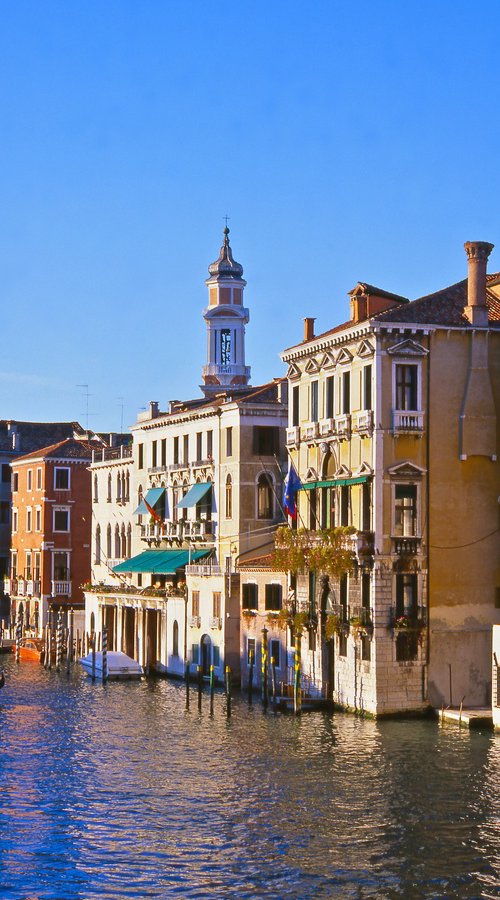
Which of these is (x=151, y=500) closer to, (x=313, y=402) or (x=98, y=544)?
(x=98, y=544)

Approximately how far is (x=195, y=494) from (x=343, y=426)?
18.2 m

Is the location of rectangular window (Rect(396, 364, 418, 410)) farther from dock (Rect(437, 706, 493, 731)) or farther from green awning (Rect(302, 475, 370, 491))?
dock (Rect(437, 706, 493, 731))

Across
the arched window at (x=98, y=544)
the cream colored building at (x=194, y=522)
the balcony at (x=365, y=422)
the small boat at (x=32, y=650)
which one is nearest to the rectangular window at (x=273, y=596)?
the cream colored building at (x=194, y=522)

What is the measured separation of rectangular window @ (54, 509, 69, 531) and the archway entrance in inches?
1157

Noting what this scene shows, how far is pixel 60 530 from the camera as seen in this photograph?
91.2m

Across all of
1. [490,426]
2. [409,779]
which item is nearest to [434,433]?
[490,426]

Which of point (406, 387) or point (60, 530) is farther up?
point (406, 387)

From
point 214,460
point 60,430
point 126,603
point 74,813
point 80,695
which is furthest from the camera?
point 60,430

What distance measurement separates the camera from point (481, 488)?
1957 inches

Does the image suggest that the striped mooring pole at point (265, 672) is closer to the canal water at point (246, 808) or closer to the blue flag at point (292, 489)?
the canal water at point (246, 808)

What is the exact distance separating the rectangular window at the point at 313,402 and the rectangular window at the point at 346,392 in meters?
2.81

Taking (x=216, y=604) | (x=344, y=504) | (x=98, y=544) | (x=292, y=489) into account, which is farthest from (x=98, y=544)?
(x=344, y=504)

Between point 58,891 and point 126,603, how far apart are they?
45.1 m

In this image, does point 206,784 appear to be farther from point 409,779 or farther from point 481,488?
point 481,488
